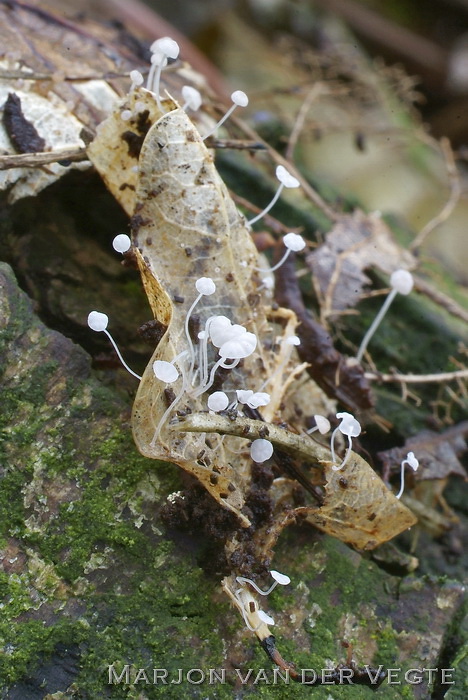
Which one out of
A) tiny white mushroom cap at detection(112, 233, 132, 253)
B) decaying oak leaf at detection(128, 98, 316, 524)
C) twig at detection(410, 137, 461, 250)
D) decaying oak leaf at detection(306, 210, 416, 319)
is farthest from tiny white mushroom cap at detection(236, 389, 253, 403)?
twig at detection(410, 137, 461, 250)

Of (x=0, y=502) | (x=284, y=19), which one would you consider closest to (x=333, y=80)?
(x=284, y=19)

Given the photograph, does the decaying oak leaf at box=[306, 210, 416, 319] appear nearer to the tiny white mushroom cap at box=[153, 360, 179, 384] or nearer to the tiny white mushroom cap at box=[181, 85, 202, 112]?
the tiny white mushroom cap at box=[181, 85, 202, 112]

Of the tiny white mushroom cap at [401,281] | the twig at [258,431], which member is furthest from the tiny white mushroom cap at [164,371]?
the tiny white mushroom cap at [401,281]

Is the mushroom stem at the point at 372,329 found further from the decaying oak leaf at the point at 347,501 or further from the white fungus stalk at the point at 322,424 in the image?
the decaying oak leaf at the point at 347,501

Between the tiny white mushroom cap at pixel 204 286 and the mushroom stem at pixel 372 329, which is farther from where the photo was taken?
the mushroom stem at pixel 372 329

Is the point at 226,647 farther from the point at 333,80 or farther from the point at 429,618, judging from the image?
the point at 333,80

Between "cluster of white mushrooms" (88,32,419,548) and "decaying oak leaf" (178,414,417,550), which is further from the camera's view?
"decaying oak leaf" (178,414,417,550)

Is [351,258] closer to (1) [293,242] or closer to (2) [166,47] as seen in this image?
(1) [293,242]
